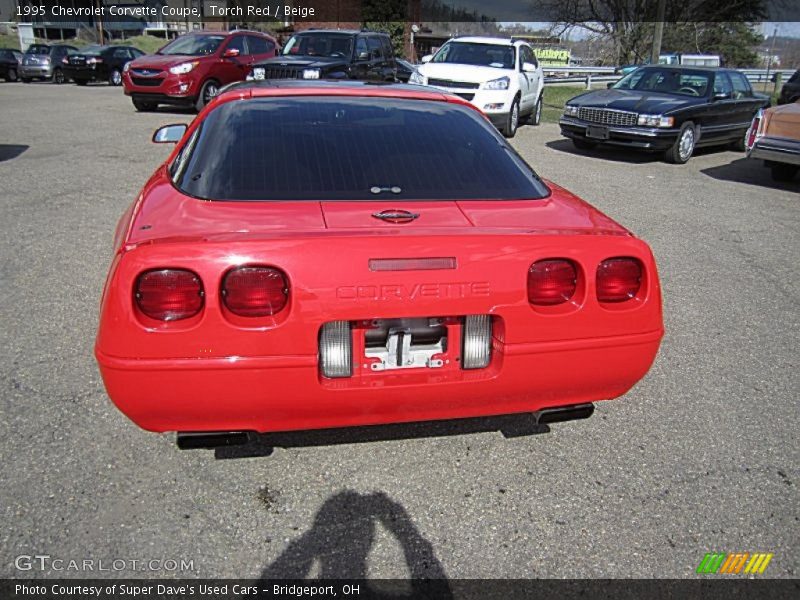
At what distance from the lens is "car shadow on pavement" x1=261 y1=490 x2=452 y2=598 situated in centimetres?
216

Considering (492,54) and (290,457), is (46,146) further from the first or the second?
(290,457)

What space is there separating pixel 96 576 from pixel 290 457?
34.5 inches

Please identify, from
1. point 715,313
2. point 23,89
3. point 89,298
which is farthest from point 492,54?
point 23,89

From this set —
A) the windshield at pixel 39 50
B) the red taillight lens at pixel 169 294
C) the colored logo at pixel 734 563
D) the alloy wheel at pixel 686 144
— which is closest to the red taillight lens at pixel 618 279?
the colored logo at pixel 734 563

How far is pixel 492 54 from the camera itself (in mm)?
13227

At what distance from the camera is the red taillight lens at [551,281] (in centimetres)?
233

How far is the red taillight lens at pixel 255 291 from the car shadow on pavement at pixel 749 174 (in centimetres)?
1002

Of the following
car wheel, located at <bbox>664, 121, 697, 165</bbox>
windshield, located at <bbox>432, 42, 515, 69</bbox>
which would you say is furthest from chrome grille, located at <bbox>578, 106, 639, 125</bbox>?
windshield, located at <bbox>432, 42, 515, 69</bbox>

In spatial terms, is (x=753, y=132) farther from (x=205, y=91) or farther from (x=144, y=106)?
(x=144, y=106)

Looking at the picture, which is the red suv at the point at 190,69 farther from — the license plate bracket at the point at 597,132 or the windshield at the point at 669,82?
the windshield at the point at 669,82

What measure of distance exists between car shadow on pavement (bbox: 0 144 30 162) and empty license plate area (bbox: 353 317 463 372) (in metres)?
9.28

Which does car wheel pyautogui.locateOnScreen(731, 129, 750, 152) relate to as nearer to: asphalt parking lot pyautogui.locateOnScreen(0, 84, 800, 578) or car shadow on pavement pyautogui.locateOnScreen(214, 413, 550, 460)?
asphalt parking lot pyautogui.locateOnScreen(0, 84, 800, 578)

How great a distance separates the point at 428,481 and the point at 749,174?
10616 mm

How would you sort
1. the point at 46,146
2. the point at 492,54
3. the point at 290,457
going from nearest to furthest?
the point at 290,457
the point at 46,146
the point at 492,54
